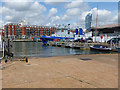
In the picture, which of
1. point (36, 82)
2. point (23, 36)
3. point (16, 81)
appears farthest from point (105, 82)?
point (23, 36)

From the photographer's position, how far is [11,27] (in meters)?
168

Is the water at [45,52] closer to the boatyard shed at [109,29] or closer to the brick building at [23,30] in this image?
the boatyard shed at [109,29]

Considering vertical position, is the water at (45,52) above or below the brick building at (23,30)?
below

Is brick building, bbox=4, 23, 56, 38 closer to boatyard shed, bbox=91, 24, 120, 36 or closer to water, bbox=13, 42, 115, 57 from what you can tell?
boatyard shed, bbox=91, 24, 120, 36

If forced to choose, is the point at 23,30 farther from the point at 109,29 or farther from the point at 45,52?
the point at 45,52

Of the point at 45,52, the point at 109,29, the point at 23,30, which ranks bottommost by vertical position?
the point at 45,52

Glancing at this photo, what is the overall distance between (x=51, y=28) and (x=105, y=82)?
607 feet

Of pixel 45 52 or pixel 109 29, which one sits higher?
pixel 109 29

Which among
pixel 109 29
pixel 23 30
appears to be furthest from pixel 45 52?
pixel 23 30

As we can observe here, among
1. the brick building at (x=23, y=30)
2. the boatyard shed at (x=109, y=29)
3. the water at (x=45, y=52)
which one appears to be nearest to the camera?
the water at (x=45, y=52)

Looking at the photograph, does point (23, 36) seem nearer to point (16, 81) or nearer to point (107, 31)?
point (107, 31)

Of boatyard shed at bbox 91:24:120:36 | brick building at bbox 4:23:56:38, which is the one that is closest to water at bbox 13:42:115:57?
boatyard shed at bbox 91:24:120:36

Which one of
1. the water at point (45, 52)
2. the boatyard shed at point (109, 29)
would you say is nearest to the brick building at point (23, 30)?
the boatyard shed at point (109, 29)

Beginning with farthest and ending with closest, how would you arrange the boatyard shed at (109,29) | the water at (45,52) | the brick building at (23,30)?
the brick building at (23,30)
the boatyard shed at (109,29)
the water at (45,52)
